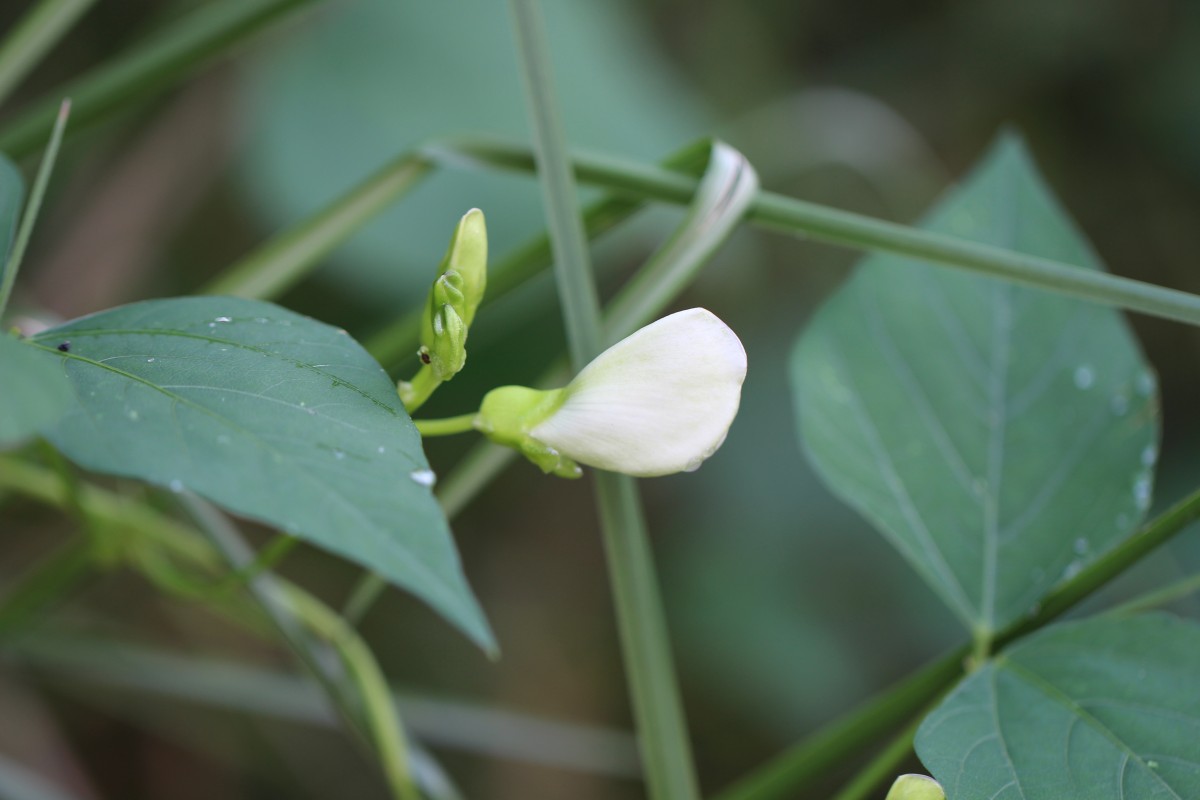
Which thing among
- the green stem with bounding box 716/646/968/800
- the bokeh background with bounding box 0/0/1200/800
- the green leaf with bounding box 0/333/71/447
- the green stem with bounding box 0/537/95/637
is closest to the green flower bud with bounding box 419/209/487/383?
the green leaf with bounding box 0/333/71/447

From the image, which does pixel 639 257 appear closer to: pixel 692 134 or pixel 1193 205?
pixel 692 134

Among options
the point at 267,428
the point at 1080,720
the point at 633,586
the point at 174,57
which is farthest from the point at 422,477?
the point at 174,57

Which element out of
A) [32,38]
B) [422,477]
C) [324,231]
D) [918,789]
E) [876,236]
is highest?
[32,38]

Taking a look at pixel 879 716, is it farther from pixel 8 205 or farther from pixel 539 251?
pixel 8 205

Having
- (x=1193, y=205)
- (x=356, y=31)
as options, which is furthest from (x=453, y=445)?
(x=1193, y=205)

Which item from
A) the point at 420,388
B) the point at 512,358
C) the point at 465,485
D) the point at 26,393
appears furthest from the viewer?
the point at 512,358

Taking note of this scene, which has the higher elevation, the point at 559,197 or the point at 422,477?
the point at 559,197
